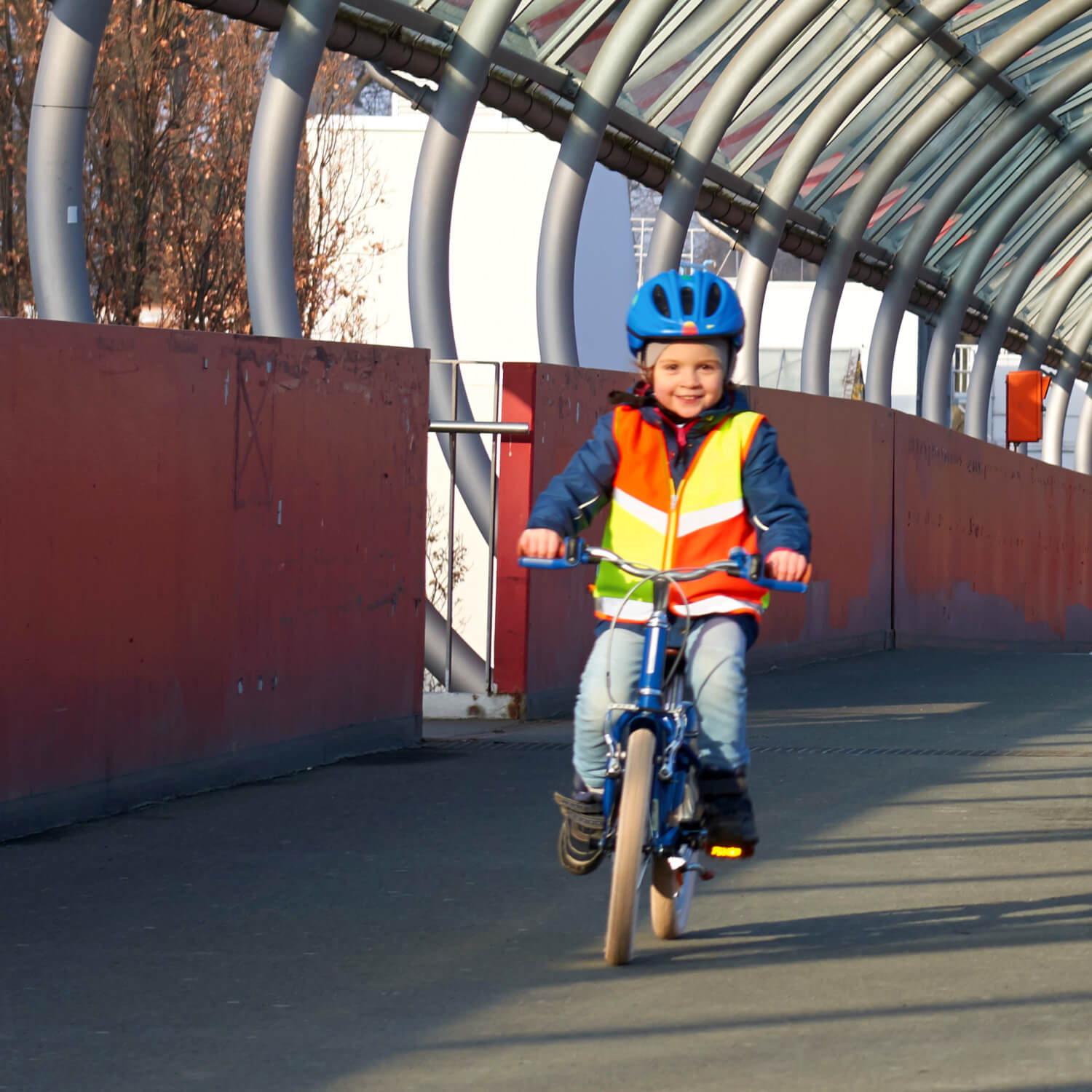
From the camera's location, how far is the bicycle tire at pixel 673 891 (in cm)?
495

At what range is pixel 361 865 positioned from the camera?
618 centimetres

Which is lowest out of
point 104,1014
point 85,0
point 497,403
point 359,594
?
point 104,1014

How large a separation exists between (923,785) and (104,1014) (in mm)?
4254

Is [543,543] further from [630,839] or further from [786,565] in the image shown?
Answer: [630,839]

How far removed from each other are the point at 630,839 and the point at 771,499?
874mm

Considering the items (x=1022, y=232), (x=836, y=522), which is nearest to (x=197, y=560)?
(x=836, y=522)

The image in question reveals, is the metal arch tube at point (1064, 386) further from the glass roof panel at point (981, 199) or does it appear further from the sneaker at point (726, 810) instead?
the sneaker at point (726, 810)

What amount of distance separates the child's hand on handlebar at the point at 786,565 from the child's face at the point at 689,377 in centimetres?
49

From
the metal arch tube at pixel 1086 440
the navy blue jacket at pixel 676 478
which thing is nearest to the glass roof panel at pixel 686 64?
the navy blue jacket at pixel 676 478

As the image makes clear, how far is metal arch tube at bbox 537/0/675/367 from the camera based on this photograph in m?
13.5

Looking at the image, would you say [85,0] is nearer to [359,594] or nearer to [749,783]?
[359,594]

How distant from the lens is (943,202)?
2086 cm

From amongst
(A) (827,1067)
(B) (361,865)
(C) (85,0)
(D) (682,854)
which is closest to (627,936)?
(D) (682,854)

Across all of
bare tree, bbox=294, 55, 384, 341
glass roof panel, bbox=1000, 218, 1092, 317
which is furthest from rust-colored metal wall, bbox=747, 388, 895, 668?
bare tree, bbox=294, 55, 384, 341
